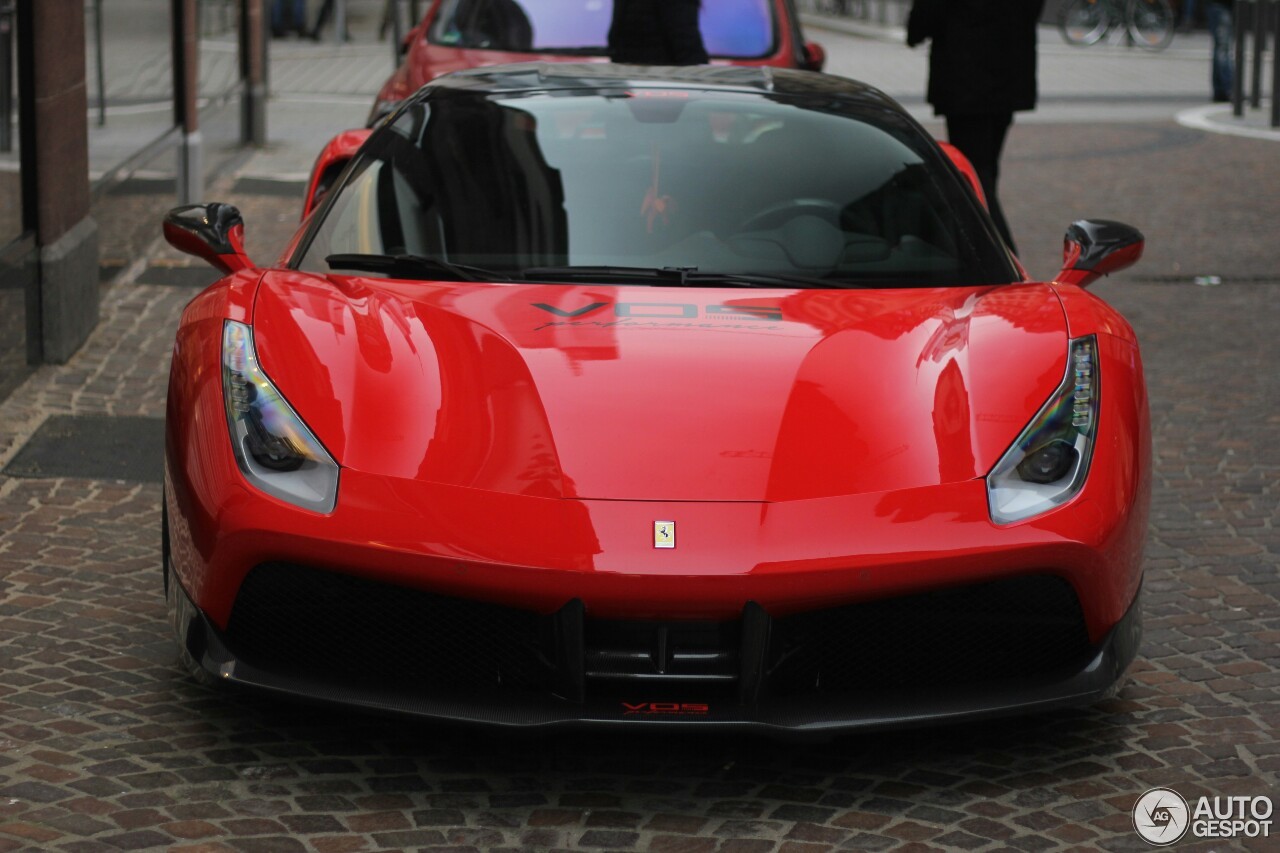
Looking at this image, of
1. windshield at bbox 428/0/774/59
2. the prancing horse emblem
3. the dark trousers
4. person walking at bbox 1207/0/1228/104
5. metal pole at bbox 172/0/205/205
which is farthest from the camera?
person walking at bbox 1207/0/1228/104

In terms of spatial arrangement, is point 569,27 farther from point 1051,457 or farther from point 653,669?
point 653,669

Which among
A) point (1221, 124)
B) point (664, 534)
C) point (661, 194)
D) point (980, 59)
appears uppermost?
point (980, 59)

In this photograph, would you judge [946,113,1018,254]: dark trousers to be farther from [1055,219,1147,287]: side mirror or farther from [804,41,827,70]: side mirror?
[1055,219,1147,287]: side mirror

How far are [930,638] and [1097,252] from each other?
1.66 m

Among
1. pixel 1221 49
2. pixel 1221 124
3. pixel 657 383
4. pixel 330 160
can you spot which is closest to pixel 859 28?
pixel 1221 49

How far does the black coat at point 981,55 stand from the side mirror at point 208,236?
16.1ft

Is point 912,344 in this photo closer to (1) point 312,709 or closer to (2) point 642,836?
(2) point 642,836

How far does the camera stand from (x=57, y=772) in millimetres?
3793

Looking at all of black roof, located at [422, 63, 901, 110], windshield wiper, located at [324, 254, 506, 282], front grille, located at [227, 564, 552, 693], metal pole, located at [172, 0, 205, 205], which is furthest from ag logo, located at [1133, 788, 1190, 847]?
metal pole, located at [172, 0, 205, 205]

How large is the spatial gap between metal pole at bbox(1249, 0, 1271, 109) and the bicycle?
9.86 metres

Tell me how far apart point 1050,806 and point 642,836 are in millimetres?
803

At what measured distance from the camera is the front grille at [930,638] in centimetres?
362

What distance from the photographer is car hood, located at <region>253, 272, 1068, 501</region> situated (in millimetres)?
3725

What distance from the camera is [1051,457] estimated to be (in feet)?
12.7
